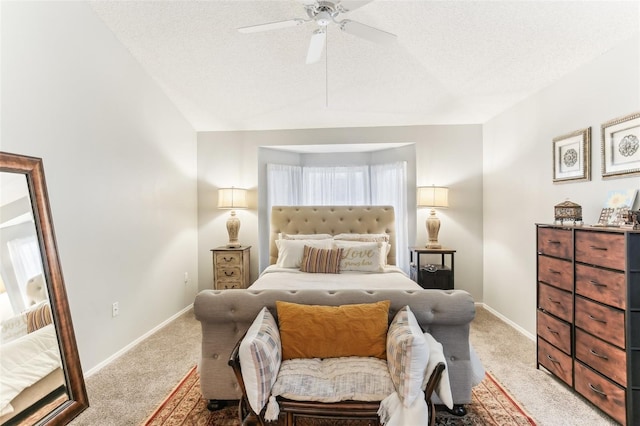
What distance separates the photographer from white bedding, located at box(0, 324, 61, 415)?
5.62 feet

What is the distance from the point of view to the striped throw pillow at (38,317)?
6.15ft

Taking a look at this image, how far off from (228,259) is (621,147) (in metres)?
3.98

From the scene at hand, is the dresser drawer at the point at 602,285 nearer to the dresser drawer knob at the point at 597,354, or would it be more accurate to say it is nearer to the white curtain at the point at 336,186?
the dresser drawer knob at the point at 597,354

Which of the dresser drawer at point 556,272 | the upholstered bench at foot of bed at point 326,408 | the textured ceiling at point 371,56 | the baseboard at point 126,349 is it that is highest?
the textured ceiling at point 371,56

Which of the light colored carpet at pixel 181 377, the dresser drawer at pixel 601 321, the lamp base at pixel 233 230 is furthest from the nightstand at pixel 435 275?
the lamp base at pixel 233 230

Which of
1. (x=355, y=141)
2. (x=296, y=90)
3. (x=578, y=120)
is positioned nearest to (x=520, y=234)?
(x=578, y=120)

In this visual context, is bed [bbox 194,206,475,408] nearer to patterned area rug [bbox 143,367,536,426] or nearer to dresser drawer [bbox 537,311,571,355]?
patterned area rug [bbox 143,367,536,426]

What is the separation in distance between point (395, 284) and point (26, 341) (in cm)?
264

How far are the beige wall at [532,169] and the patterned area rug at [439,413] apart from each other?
1.35 m

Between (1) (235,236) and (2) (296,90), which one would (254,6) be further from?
(1) (235,236)

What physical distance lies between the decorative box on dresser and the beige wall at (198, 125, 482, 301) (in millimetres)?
1723

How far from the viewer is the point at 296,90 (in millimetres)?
3551

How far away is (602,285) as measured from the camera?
6.26 ft

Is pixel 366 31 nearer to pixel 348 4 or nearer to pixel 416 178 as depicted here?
pixel 348 4
